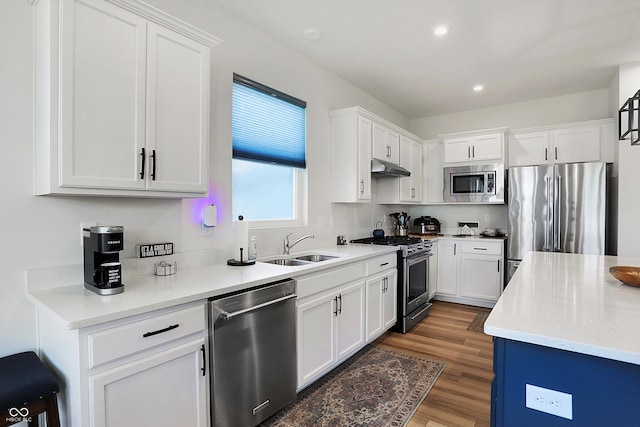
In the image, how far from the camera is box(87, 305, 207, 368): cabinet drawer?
132 cm

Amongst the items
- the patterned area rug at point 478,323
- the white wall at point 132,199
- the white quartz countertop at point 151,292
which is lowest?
the patterned area rug at point 478,323

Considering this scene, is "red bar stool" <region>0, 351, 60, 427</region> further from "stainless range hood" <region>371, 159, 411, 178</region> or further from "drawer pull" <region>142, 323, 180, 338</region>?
"stainless range hood" <region>371, 159, 411, 178</region>

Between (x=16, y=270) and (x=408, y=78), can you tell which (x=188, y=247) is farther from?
(x=408, y=78)

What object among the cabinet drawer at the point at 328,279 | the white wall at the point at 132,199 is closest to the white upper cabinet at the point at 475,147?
the white wall at the point at 132,199

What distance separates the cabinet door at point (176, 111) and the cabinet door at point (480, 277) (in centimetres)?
378

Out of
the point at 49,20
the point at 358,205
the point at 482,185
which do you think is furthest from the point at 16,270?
the point at 482,185

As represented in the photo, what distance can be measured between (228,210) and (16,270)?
1245 mm

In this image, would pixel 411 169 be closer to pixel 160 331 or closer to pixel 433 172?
pixel 433 172

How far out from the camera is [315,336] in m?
2.44

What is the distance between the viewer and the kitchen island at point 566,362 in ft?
3.40

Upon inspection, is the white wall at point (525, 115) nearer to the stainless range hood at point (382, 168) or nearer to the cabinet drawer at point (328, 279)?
the stainless range hood at point (382, 168)

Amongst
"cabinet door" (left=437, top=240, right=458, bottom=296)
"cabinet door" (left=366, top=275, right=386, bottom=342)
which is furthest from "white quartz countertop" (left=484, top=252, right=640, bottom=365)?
"cabinet door" (left=437, top=240, right=458, bottom=296)

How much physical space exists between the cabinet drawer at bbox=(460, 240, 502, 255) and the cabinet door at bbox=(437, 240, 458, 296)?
0.42 ft

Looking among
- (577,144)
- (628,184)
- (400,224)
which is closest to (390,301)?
(400,224)
